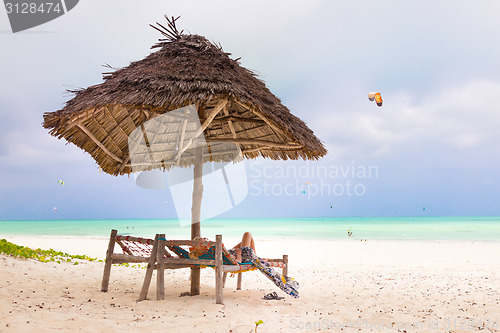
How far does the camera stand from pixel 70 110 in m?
4.14

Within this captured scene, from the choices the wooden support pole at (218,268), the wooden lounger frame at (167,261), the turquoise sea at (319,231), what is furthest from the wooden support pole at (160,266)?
the turquoise sea at (319,231)

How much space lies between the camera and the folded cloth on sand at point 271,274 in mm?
4082

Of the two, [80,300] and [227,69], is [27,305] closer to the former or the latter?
[80,300]

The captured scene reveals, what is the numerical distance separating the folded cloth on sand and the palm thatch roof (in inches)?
53.3

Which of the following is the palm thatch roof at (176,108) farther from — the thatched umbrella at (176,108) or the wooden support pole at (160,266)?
the wooden support pole at (160,266)

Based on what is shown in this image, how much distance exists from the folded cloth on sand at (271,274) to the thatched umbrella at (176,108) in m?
0.68

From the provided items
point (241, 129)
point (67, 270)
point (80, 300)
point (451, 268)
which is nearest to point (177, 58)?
point (241, 129)

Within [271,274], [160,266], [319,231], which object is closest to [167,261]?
[160,266]

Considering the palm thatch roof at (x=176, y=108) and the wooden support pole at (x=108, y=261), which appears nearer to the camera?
the palm thatch roof at (x=176, y=108)

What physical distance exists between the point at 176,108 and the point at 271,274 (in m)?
2.02

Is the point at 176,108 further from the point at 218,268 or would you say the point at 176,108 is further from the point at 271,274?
the point at 271,274

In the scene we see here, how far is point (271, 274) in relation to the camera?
13.5ft

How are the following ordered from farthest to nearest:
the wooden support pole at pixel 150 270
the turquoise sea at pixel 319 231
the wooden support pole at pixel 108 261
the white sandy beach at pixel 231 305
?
1. the turquoise sea at pixel 319 231
2. the wooden support pole at pixel 108 261
3. the wooden support pole at pixel 150 270
4. the white sandy beach at pixel 231 305

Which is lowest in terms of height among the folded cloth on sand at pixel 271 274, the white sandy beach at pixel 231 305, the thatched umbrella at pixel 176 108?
the white sandy beach at pixel 231 305
